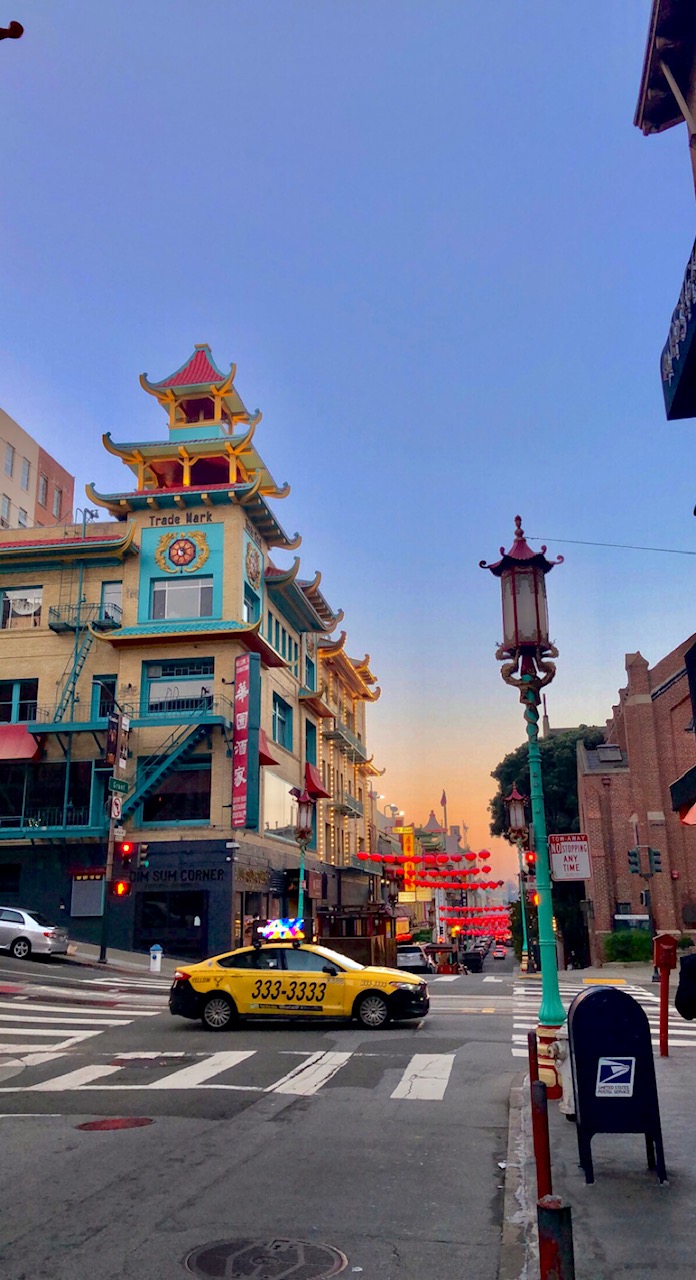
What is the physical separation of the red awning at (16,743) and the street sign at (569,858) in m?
29.4

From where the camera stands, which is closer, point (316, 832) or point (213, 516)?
point (213, 516)

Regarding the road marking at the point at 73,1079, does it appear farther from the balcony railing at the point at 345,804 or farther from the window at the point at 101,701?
the balcony railing at the point at 345,804

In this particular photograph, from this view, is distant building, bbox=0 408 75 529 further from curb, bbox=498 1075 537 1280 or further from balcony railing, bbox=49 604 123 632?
curb, bbox=498 1075 537 1280

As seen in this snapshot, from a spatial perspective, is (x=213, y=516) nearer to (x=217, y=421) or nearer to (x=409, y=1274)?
(x=217, y=421)

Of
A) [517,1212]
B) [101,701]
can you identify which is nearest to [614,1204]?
[517,1212]

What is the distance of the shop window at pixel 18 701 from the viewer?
38594 millimetres

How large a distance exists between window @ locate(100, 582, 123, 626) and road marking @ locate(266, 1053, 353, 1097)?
90.3ft

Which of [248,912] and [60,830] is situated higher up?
[60,830]

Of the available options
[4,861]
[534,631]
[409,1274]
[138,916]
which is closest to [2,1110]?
[409,1274]

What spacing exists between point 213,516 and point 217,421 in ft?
17.1

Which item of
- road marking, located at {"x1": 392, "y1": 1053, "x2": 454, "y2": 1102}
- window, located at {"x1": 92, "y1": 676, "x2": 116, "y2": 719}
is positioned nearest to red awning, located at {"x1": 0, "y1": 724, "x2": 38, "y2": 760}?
window, located at {"x1": 92, "y1": 676, "x2": 116, "y2": 719}

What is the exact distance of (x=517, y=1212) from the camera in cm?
633

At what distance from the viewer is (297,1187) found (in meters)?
7.12

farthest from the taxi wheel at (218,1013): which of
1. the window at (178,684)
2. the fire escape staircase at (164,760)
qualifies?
the window at (178,684)
